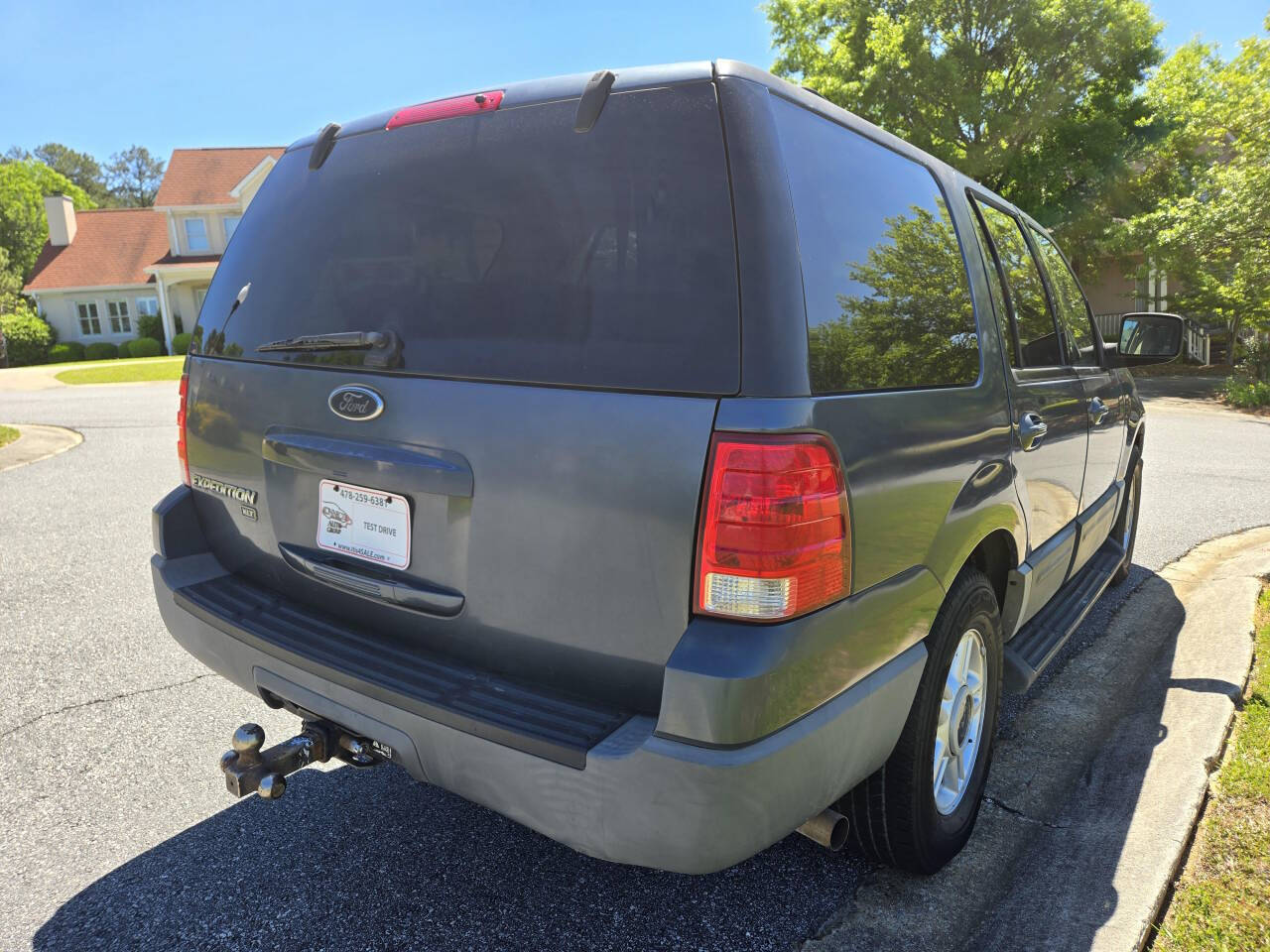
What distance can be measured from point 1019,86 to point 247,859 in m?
22.7

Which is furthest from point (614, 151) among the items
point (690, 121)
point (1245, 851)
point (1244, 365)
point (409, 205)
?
point (1244, 365)

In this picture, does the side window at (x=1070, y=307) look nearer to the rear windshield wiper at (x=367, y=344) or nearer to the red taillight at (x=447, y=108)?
the red taillight at (x=447, y=108)

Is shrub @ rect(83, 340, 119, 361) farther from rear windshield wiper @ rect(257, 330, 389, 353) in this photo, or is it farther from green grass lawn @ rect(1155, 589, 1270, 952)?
green grass lawn @ rect(1155, 589, 1270, 952)

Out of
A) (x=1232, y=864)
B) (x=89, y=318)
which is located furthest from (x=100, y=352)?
(x=1232, y=864)

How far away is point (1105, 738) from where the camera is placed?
339 centimetres

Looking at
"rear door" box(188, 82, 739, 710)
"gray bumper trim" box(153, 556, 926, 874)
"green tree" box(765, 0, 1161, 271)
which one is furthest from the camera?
"green tree" box(765, 0, 1161, 271)

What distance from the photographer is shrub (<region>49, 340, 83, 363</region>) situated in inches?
1452

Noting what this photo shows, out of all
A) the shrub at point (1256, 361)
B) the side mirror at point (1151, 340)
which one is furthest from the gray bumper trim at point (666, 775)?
the shrub at point (1256, 361)

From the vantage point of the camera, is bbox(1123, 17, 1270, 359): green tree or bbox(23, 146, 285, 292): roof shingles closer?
bbox(1123, 17, 1270, 359): green tree

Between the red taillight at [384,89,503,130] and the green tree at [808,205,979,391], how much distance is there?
39.0 inches

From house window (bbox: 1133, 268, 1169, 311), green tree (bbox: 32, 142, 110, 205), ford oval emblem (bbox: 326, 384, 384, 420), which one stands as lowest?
ford oval emblem (bbox: 326, 384, 384, 420)

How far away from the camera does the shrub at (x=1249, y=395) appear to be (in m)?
15.0

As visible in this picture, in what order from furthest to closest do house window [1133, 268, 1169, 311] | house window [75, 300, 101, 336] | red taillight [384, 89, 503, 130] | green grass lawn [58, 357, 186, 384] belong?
house window [75, 300, 101, 336], green grass lawn [58, 357, 186, 384], house window [1133, 268, 1169, 311], red taillight [384, 89, 503, 130]

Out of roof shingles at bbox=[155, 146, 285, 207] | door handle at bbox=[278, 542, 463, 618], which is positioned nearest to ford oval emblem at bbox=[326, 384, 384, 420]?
door handle at bbox=[278, 542, 463, 618]
